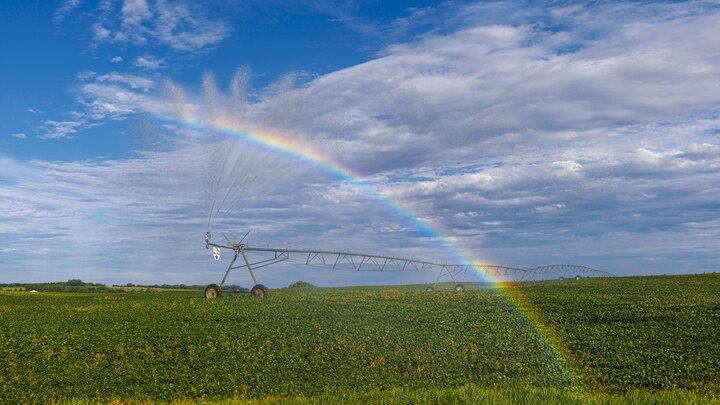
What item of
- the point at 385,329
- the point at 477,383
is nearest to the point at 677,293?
the point at 385,329

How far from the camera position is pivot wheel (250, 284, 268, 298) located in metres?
52.3

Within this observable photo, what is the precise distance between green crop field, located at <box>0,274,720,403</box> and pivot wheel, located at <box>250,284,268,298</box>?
1195 centimetres

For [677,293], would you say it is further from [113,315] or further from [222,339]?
[113,315]

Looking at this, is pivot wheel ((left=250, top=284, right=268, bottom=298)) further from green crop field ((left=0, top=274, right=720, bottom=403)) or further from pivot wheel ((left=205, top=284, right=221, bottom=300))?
green crop field ((left=0, top=274, right=720, bottom=403))

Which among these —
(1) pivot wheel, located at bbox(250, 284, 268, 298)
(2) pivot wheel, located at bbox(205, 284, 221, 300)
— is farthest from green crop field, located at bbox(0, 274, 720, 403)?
(1) pivot wheel, located at bbox(250, 284, 268, 298)

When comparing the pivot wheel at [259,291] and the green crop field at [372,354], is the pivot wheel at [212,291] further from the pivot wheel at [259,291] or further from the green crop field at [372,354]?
the green crop field at [372,354]

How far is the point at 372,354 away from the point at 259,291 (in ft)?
92.2

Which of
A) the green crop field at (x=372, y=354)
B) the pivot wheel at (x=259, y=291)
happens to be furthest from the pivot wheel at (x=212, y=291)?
the green crop field at (x=372, y=354)

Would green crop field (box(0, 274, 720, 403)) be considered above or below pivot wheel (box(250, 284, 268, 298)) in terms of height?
below

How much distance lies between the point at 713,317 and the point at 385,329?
1833 cm

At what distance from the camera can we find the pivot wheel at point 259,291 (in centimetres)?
5234

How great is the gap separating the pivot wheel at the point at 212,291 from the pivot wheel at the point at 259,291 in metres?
3.05

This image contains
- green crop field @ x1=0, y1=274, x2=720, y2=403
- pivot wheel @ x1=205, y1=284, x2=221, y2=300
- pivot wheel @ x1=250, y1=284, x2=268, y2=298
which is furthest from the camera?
pivot wheel @ x1=250, y1=284, x2=268, y2=298

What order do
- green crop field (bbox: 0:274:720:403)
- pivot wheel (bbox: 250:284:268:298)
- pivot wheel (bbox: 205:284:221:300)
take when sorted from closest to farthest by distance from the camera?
1. green crop field (bbox: 0:274:720:403)
2. pivot wheel (bbox: 205:284:221:300)
3. pivot wheel (bbox: 250:284:268:298)
